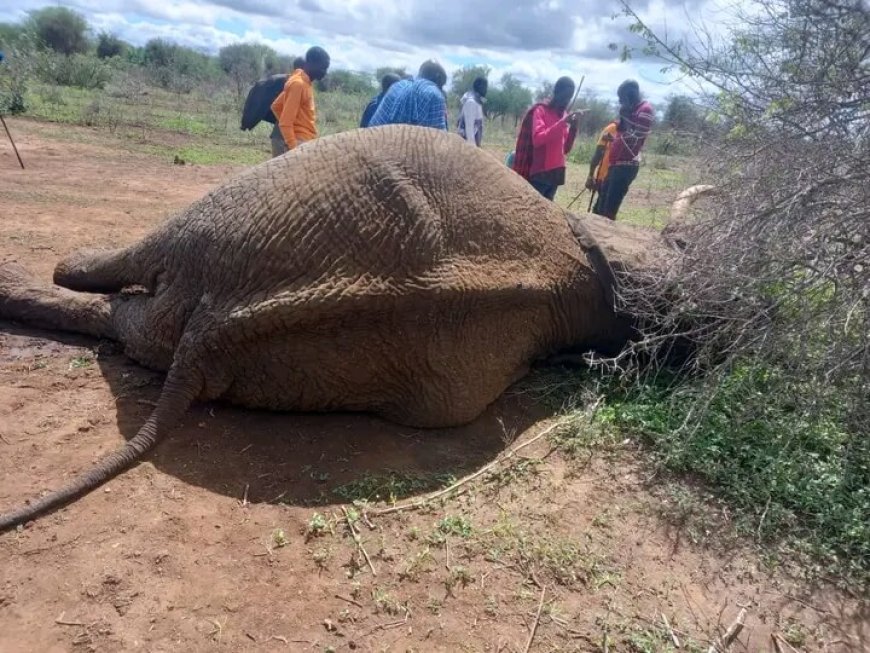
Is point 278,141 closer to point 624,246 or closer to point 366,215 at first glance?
point 366,215

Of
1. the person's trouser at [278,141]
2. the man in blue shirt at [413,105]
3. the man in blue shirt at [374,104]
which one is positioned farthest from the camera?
the person's trouser at [278,141]

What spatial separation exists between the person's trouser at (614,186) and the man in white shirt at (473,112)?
1.40m

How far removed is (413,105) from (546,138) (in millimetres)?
1283

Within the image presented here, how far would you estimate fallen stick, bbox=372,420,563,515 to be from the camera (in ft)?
9.20

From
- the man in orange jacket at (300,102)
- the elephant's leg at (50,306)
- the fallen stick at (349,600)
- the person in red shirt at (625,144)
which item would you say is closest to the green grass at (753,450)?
the fallen stick at (349,600)

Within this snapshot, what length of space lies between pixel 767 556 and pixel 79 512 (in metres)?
2.89

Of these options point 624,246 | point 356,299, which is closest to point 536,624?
point 356,299

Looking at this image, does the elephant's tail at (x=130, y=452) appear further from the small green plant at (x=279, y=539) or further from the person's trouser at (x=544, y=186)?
the person's trouser at (x=544, y=186)

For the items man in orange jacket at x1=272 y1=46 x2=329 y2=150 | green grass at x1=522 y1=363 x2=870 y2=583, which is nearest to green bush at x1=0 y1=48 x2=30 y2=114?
man in orange jacket at x1=272 y1=46 x2=329 y2=150

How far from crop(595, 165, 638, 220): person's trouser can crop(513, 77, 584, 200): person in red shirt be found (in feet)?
2.51

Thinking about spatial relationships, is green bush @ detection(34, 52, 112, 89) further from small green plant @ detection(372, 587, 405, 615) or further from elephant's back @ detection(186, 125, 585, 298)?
small green plant @ detection(372, 587, 405, 615)

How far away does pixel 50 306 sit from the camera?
3.89 meters

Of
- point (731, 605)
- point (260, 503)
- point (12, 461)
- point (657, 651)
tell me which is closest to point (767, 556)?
point (731, 605)

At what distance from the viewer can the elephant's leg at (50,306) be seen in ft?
12.5
